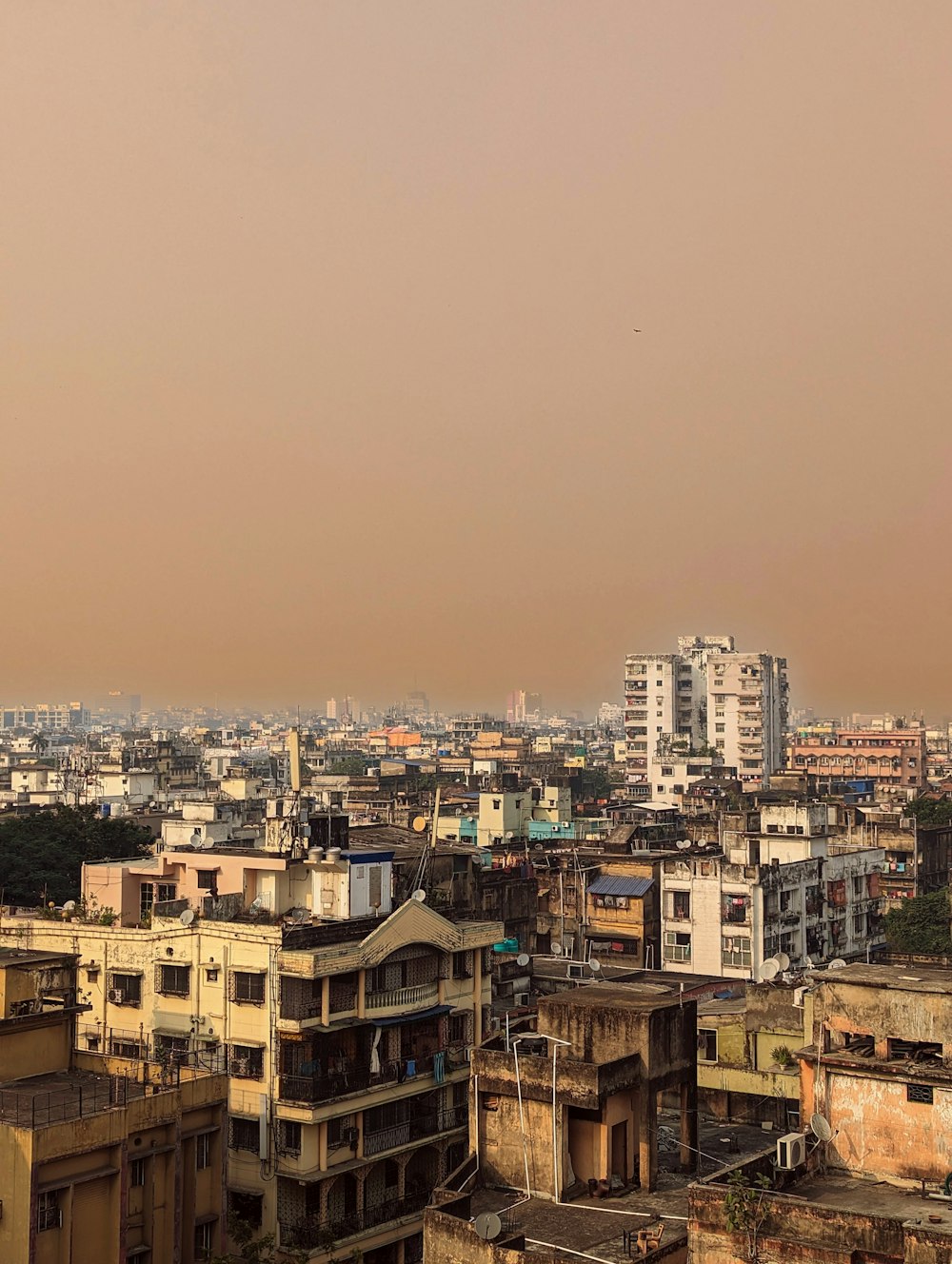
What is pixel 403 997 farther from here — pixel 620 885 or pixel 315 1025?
pixel 620 885

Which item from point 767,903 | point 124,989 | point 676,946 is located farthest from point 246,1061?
point 767,903

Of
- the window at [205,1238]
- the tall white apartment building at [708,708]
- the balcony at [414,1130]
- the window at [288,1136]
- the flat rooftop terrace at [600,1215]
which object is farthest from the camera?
the tall white apartment building at [708,708]

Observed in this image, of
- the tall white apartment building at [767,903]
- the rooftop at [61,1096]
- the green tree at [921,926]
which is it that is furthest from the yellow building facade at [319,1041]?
the green tree at [921,926]

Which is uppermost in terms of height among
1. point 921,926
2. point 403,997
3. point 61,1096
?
point 403,997

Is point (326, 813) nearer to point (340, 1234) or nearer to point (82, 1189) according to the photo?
point (340, 1234)

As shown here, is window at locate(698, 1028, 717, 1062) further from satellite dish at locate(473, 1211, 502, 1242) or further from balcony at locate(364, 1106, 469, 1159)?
satellite dish at locate(473, 1211, 502, 1242)

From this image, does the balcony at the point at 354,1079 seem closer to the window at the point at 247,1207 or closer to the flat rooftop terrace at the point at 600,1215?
the window at the point at 247,1207

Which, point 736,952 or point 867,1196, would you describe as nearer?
point 867,1196
